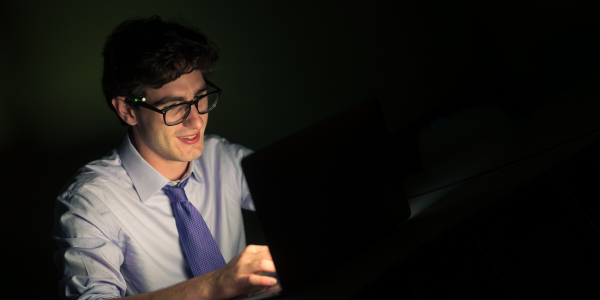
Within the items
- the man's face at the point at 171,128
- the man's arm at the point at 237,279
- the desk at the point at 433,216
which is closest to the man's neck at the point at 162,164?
the man's face at the point at 171,128

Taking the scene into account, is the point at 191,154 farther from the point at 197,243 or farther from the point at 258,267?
the point at 258,267

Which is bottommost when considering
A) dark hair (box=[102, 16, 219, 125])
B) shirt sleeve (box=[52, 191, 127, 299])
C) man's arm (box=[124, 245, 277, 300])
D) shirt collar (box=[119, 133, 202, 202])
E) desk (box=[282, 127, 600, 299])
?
desk (box=[282, 127, 600, 299])

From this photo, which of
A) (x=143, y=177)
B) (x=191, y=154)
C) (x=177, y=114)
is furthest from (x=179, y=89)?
(x=143, y=177)

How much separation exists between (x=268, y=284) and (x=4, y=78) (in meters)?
1.42

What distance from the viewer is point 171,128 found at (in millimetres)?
1501

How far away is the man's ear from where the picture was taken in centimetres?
155

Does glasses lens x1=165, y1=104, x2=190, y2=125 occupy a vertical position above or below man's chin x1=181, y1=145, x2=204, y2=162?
above

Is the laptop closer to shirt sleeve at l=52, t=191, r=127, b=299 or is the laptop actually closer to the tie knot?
shirt sleeve at l=52, t=191, r=127, b=299

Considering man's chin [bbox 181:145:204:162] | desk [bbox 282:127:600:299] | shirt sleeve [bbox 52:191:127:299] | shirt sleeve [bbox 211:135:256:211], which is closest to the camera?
desk [bbox 282:127:600:299]

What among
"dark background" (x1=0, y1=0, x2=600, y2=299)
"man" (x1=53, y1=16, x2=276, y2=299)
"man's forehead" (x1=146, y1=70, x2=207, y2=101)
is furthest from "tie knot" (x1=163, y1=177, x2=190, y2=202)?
"dark background" (x1=0, y1=0, x2=600, y2=299)

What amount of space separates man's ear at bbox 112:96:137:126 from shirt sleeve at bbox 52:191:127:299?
34 cm

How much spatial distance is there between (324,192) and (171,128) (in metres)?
0.90

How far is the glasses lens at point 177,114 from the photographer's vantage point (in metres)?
1.48

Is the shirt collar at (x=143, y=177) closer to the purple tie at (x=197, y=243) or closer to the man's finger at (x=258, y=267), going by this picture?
the purple tie at (x=197, y=243)
